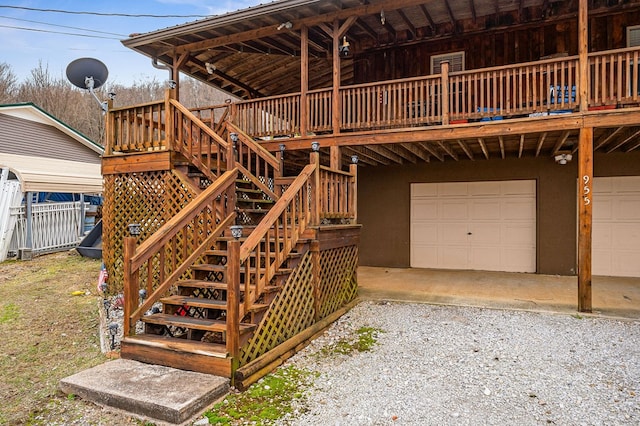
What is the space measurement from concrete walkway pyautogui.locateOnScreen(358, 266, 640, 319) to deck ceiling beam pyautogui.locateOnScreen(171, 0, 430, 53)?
16.6ft

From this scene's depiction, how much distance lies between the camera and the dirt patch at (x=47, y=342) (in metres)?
3.35

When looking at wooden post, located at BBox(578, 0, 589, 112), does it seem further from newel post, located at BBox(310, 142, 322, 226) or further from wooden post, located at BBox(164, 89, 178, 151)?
wooden post, located at BBox(164, 89, 178, 151)

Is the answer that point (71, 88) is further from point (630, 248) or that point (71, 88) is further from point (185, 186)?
point (630, 248)

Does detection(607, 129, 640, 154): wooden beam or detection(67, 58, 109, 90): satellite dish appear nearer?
detection(607, 129, 640, 154): wooden beam

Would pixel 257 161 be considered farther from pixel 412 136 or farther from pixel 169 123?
pixel 412 136

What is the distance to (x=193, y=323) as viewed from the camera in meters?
4.26

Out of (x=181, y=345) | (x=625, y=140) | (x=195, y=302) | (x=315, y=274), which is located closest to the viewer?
(x=181, y=345)

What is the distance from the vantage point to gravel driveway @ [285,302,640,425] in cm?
329

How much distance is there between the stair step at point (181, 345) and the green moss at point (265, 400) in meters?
0.43

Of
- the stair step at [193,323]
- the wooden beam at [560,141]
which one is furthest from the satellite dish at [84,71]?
the wooden beam at [560,141]

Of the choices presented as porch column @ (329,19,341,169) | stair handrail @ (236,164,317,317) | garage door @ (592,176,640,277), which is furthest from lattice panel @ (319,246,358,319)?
garage door @ (592,176,640,277)

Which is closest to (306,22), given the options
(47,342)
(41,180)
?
(47,342)

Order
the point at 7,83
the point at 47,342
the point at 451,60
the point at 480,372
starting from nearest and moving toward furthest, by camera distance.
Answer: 1. the point at 480,372
2. the point at 47,342
3. the point at 451,60
4. the point at 7,83

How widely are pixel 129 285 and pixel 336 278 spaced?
9.90 ft
